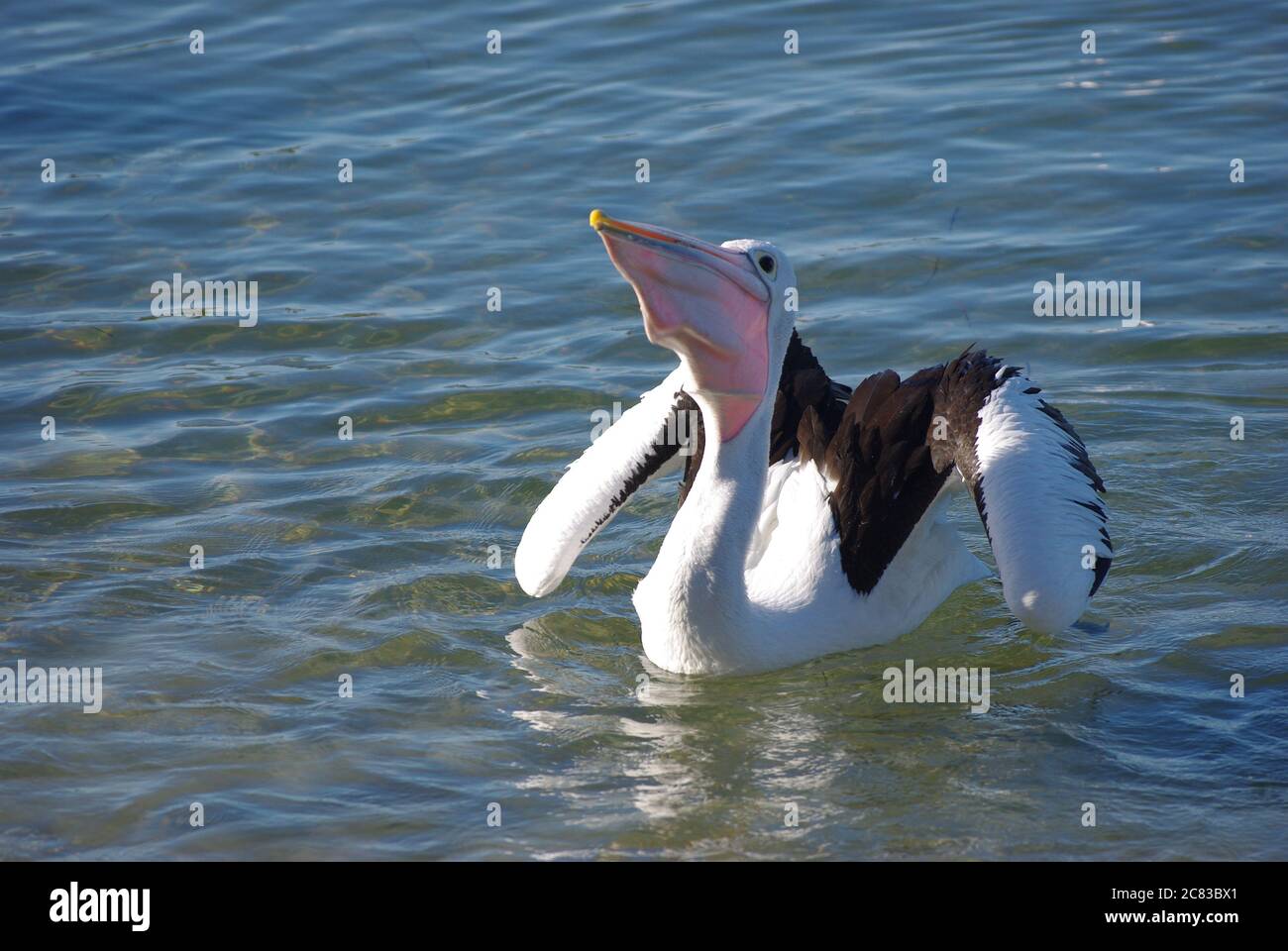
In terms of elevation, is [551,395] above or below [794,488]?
above

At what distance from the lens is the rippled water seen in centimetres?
507

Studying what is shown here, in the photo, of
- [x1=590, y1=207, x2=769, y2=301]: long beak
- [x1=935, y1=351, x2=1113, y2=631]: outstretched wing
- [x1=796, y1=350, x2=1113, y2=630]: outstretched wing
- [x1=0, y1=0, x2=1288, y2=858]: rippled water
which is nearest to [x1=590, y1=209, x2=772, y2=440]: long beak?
[x1=590, y1=207, x2=769, y2=301]: long beak

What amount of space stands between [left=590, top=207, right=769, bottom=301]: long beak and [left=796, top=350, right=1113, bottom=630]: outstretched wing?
839 mm

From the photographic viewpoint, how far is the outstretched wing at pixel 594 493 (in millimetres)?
6176

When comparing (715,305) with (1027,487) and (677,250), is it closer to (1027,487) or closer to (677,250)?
(677,250)

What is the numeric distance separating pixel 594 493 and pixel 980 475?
1.50 meters

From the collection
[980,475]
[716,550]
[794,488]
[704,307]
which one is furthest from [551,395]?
[704,307]

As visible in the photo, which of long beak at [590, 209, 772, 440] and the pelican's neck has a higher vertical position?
long beak at [590, 209, 772, 440]

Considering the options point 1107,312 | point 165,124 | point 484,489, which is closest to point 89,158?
point 165,124

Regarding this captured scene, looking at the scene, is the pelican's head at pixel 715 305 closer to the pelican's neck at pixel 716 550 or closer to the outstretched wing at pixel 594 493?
the pelican's neck at pixel 716 550

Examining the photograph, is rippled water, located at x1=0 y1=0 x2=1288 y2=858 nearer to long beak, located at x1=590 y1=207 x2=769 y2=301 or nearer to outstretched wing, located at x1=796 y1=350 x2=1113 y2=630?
outstretched wing, located at x1=796 y1=350 x2=1113 y2=630

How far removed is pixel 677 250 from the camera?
488 cm

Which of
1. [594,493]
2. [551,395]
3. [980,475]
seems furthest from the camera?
[551,395]

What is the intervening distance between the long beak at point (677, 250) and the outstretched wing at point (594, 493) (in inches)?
38.6
